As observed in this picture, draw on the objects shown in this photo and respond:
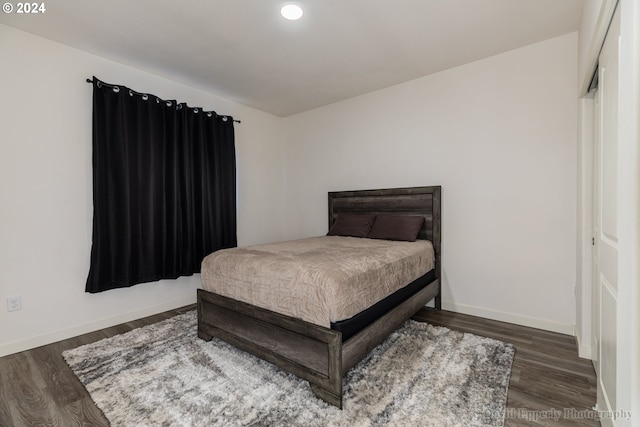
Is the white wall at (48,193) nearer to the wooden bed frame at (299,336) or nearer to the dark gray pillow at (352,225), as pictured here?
the wooden bed frame at (299,336)

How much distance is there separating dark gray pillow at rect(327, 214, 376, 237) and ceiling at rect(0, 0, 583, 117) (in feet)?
5.39

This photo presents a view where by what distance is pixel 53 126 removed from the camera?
2.52m

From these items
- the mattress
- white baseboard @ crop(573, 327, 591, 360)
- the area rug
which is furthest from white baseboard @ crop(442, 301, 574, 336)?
the mattress

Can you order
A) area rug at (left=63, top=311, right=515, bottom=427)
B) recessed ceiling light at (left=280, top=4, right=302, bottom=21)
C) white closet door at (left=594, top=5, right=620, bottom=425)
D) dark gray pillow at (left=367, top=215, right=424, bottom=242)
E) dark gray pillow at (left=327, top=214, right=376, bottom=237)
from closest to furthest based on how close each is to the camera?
1. white closet door at (left=594, top=5, right=620, bottom=425)
2. area rug at (left=63, top=311, right=515, bottom=427)
3. recessed ceiling light at (left=280, top=4, right=302, bottom=21)
4. dark gray pillow at (left=367, top=215, right=424, bottom=242)
5. dark gray pillow at (left=327, top=214, right=376, bottom=237)

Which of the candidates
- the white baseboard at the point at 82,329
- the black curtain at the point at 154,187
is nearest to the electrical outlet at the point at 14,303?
the white baseboard at the point at 82,329

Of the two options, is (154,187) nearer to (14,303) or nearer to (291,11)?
(14,303)

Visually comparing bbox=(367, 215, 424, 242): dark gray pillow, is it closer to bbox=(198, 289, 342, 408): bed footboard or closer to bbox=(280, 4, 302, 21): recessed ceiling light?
bbox=(198, 289, 342, 408): bed footboard

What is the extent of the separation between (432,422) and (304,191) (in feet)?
11.5

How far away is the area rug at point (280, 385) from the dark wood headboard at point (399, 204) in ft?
3.86

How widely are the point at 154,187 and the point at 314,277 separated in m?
2.24

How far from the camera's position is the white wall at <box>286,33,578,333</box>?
256cm

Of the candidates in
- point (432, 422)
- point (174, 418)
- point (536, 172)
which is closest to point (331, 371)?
point (432, 422)

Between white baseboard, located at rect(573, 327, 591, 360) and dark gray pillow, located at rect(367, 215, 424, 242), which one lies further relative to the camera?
dark gray pillow, located at rect(367, 215, 424, 242)

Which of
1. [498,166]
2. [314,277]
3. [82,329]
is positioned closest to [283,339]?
[314,277]
